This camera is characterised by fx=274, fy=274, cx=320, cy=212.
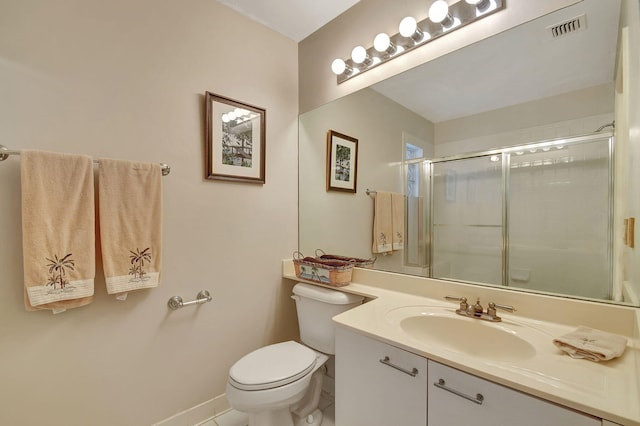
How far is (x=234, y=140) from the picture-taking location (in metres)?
1.66

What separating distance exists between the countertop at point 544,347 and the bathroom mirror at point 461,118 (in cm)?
7

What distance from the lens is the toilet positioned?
3.97 ft

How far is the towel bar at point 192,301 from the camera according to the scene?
1450mm

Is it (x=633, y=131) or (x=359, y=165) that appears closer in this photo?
(x=633, y=131)

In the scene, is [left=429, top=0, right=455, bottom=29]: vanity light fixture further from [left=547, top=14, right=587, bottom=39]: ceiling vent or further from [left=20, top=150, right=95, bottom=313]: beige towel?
[left=20, top=150, right=95, bottom=313]: beige towel

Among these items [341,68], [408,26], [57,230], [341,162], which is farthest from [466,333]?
[57,230]

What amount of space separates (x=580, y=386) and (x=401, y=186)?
3.63 ft

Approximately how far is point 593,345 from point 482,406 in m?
0.39

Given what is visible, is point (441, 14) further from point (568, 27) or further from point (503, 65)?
point (568, 27)

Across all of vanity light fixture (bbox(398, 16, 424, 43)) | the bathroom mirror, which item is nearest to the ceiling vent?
the bathroom mirror

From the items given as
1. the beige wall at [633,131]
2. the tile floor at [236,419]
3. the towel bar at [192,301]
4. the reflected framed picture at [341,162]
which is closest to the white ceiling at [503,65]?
the beige wall at [633,131]

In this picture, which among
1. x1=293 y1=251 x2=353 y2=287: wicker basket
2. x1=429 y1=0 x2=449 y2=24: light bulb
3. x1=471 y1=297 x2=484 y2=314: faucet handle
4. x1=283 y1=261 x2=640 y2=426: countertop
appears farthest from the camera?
x1=293 y1=251 x2=353 y2=287: wicker basket

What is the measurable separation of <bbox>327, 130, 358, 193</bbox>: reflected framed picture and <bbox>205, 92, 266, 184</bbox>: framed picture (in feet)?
1.54

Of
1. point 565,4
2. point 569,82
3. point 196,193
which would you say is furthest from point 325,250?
point 565,4
